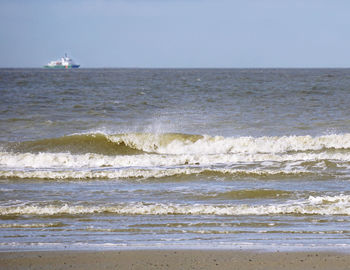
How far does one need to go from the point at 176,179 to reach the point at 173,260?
651 centimetres

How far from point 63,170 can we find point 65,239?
23.3ft

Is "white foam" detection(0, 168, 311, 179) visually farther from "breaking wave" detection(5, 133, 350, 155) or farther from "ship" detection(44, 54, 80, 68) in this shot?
"ship" detection(44, 54, 80, 68)

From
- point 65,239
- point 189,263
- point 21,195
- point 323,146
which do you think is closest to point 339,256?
point 189,263

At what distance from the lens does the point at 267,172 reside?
43.7 feet

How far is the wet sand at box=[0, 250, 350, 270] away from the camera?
616 cm

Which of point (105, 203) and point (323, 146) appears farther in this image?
point (323, 146)

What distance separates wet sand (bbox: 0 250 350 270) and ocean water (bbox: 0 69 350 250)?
0.37 meters

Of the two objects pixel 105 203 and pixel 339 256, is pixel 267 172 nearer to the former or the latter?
pixel 105 203

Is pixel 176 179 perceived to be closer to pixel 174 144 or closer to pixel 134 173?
pixel 134 173

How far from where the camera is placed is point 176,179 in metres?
12.9

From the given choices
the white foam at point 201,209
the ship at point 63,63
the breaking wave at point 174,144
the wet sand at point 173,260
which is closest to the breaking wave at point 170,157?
the breaking wave at point 174,144

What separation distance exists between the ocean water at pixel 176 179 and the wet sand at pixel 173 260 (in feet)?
1.22

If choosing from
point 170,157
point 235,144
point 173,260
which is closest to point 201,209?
point 173,260

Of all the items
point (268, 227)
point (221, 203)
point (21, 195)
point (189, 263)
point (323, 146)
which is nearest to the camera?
point (189, 263)
